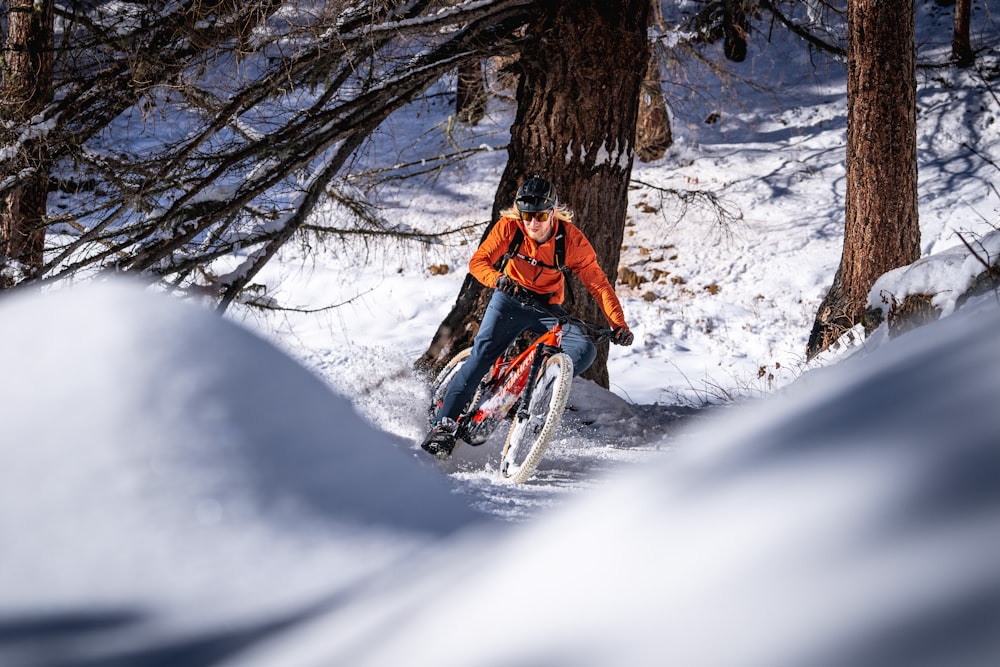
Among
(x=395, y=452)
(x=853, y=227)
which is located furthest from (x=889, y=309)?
(x=395, y=452)

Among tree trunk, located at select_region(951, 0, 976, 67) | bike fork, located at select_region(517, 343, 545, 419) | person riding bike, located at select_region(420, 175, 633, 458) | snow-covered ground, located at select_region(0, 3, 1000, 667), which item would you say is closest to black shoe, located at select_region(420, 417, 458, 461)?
person riding bike, located at select_region(420, 175, 633, 458)

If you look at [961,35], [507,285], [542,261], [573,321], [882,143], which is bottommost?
[573,321]

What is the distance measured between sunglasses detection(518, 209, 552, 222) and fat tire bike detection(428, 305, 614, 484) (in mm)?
593

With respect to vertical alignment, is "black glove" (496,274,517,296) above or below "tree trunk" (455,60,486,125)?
below

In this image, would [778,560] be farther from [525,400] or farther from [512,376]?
[512,376]

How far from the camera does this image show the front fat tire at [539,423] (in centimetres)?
488

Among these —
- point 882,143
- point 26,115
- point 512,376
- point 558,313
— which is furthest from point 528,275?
point 882,143

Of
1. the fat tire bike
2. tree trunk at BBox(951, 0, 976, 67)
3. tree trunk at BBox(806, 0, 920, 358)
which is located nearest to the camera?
the fat tire bike

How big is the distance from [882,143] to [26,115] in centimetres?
699

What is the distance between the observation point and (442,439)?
5.56m

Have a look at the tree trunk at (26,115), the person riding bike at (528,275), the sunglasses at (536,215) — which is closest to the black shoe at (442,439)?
the person riding bike at (528,275)

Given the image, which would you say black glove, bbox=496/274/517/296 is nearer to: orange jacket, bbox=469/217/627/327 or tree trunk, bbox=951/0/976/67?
orange jacket, bbox=469/217/627/327

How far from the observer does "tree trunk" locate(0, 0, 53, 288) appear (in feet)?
18.6

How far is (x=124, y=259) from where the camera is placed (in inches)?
230
